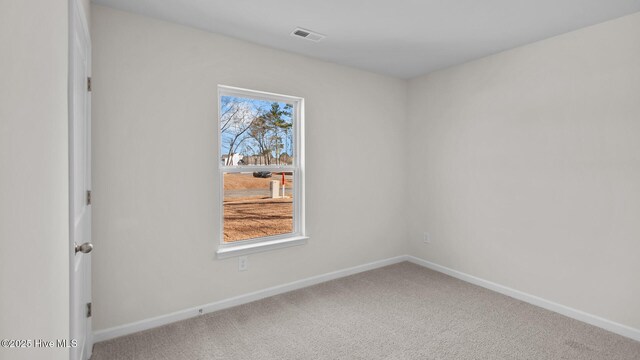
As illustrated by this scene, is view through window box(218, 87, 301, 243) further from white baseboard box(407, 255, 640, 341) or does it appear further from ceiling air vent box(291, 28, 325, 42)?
white baseboard box(407, 255, 640, 341)

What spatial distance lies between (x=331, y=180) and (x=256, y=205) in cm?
90

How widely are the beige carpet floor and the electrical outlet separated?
34 cm

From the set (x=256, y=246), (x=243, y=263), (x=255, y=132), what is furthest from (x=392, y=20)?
(x=243, y=263)

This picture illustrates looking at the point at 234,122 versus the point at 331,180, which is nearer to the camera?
the point at 234,122

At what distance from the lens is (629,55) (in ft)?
8.09

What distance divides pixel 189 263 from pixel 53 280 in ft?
5.71

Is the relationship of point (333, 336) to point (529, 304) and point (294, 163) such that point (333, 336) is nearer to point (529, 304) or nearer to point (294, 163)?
point (294, 163)

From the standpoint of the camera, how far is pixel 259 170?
3188 mm

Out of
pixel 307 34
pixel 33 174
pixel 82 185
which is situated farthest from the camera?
pixel 307 34

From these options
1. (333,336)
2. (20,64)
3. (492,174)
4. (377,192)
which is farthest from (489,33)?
(20,64)

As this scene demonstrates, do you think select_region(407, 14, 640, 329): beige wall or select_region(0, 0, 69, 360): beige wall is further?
select_region(407, 14, 640, 329): beige wall

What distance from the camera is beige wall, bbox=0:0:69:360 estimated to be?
656mm

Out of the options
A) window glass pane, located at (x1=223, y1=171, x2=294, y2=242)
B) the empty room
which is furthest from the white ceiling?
window glass pane, located at (x1=223, y1=171, x2=294, y2=242)

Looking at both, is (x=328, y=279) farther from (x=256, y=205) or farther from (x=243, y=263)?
(x=256, y=205)
